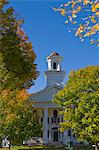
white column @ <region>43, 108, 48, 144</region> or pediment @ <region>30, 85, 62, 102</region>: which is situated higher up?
pediment @ <region>30, 85, 62, 102</region>

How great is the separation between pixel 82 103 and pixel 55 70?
55.0 feet

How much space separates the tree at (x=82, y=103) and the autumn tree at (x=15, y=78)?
309 cm

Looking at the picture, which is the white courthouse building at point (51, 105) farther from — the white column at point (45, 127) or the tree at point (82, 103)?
the tree at point (82, 103)

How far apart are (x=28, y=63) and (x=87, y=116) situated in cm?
707

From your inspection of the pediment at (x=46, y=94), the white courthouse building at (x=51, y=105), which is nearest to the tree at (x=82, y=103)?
the white courthouse building at (x=51, y=105)

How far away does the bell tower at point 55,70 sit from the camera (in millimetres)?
49594

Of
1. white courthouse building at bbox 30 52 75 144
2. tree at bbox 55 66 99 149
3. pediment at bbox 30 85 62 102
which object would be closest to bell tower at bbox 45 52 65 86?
white courthouse building at bbox 30 52 75 144

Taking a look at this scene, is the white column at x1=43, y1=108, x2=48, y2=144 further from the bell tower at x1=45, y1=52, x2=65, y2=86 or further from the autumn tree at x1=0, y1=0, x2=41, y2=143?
the autumn tree at x1=0, y1=0, x2=41, y2=143

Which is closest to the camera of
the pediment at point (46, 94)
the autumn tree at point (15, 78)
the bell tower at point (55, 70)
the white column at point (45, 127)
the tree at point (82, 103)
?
the autumn tree at point (15, 78)

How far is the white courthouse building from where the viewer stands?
146ft

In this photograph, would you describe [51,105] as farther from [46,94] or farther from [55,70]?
[55,70]

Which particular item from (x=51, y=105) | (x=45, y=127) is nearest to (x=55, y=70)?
(x=51, y=105)

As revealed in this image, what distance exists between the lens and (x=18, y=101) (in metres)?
30.4

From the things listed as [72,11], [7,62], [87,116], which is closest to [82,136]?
[87,116]
